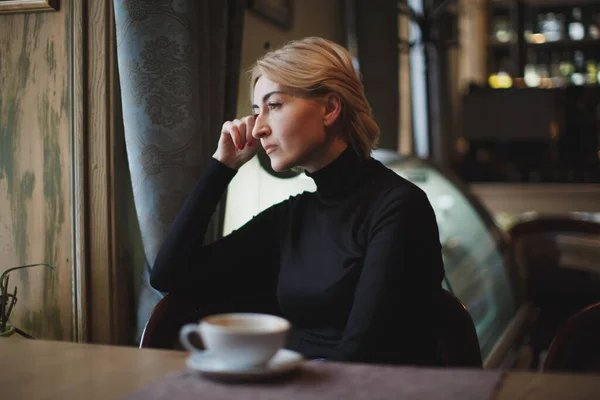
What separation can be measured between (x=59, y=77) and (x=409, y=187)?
0.87 metres

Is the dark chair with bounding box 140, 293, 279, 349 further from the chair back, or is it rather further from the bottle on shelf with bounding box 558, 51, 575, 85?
the bottle on shelf with bounding box 558, 51, 575, 85

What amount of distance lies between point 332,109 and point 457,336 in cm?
52

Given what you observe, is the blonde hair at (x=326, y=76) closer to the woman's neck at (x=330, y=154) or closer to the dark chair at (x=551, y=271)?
the woman's neck at (x=330, y=154)

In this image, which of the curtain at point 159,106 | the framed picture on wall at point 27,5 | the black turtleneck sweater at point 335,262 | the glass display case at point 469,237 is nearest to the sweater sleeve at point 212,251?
the black turtleneck sweater at point 335,262

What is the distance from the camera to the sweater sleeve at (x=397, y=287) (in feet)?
3.87

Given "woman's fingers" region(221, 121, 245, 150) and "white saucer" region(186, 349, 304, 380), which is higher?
"woman's fingers" region(221, 121, 245, 150)

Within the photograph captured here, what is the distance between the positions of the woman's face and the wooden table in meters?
0.56

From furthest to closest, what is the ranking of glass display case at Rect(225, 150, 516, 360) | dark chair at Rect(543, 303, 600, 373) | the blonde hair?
1. glass display case at Rect(225, 150, 516, 360)
2. the blonde hair
3. dark chair at Rect(543, 303, 600, 373)

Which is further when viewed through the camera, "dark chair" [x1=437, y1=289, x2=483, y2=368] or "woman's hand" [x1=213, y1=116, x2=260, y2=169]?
"woman's hand" [x1=213, y1=116, x2=260, y2=169]

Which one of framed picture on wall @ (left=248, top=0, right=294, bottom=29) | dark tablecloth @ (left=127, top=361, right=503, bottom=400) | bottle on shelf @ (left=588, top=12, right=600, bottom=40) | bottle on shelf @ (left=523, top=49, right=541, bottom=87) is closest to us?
dark tablecloth @ (left=127, top=361, right=503, bottom=400)

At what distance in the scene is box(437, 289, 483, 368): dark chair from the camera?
119 centimetres

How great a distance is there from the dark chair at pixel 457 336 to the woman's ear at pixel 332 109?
1.40 ft

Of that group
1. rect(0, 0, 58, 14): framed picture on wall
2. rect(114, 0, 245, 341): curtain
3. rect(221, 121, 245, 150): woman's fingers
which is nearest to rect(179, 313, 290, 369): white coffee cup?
rect(221, 121, 245, 150): woman's fingers

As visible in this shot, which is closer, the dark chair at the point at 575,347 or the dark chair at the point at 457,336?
the dark chair at the point at 575,347
